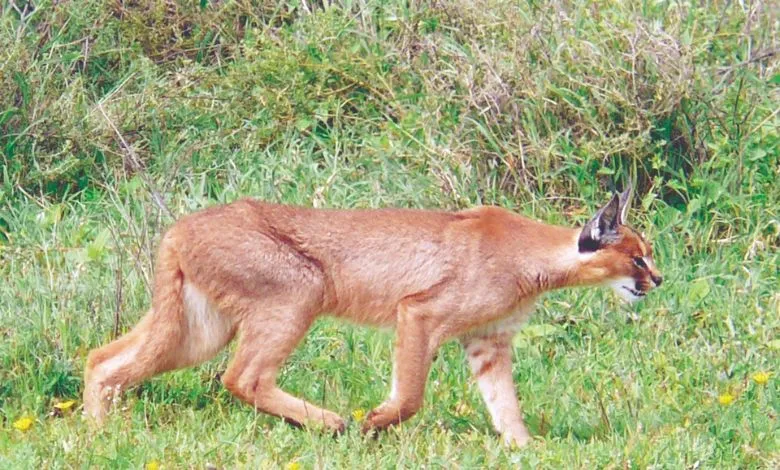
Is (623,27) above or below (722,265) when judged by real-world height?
above

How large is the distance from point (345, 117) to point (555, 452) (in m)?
4.48

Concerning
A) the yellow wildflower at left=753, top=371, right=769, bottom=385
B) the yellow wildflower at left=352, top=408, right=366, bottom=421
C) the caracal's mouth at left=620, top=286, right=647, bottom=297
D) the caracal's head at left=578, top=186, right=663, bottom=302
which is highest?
the caracal's head at left=578, top=186, right=663, bottom=302

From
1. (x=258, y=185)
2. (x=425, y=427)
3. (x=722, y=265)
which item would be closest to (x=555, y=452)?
(x=425, y=427)

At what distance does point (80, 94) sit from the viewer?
37.3ft

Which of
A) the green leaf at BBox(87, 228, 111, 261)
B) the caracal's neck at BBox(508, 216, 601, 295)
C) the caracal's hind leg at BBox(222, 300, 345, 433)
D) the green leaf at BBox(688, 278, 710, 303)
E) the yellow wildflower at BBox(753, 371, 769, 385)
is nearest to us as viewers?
the caracal's hind leg at BBox(222, 300, 345, 433)

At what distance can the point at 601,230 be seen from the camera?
815cm

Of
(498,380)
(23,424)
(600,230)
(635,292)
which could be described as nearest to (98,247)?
(23,424)

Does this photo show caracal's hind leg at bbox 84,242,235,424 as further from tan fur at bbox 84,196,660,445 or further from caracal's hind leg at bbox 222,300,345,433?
caracal's hind leg at bbox 222,300,345,433

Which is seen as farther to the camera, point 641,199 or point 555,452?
point 641,199

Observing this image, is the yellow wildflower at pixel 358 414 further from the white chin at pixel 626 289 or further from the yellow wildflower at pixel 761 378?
the yellow wildflower at pixel 761 378

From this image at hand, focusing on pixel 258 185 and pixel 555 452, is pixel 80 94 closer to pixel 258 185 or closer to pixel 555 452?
pixel 258 185

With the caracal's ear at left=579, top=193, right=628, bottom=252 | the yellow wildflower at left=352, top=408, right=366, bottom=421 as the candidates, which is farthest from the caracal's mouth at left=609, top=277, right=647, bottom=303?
the yellow wildflower at left=352, top=408, right=366, bottom=421

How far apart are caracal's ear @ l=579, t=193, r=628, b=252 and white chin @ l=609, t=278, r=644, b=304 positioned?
0.24 meters

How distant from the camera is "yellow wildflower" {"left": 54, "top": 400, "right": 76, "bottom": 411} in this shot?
788 cm
